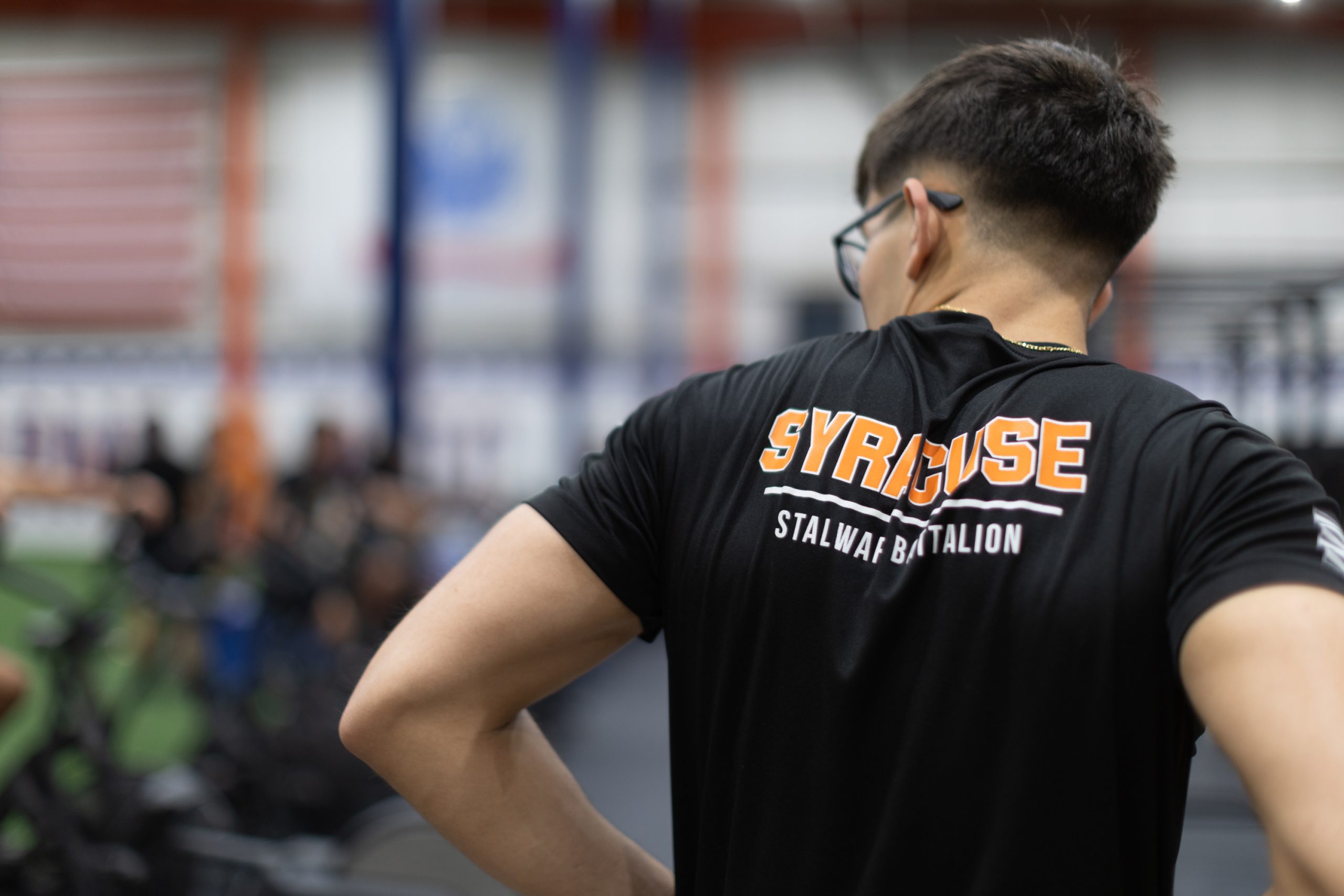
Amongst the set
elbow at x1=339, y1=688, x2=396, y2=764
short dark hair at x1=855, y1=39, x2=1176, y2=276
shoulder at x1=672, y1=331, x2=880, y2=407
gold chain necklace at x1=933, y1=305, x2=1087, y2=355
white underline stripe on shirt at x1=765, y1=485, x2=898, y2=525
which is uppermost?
short dark hair at x1=855, y1=39, x2=1176, y2=276

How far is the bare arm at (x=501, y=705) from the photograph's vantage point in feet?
2.93

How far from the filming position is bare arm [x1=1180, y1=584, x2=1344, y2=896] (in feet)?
2.02

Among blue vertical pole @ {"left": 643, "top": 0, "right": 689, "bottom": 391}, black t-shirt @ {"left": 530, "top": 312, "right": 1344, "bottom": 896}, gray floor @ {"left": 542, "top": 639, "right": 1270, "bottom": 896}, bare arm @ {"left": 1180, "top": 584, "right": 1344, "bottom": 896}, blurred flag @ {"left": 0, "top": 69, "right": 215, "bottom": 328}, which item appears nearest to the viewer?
bare arm @ {"left": 1180, "top": 584, "right": 1344, "bottom": 896}

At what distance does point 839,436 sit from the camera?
85cm

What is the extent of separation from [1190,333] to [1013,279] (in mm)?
2945

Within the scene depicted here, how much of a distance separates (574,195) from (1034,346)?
6331 mm

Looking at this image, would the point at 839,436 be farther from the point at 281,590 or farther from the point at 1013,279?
the point at 281,590

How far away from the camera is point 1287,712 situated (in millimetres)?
623

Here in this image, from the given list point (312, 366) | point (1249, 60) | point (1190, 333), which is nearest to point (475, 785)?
point (1190, 333)

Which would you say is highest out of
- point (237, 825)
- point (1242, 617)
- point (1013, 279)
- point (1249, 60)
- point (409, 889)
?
point (1249, 60)

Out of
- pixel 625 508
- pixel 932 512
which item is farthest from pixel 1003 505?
pixel 625 508

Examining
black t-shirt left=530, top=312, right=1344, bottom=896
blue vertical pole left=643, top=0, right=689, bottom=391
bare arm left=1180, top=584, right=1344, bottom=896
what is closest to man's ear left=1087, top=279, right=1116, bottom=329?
black t-shirt left=530, top=312, right=1344, bottom=896

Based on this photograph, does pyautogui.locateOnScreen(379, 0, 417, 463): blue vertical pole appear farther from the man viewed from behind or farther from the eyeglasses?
the man viewed from behind

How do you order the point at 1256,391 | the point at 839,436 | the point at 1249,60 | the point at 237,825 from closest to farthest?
the point at 839,436 < the point at 237,825 < the point at 1256,391 < the point at 1249,60
